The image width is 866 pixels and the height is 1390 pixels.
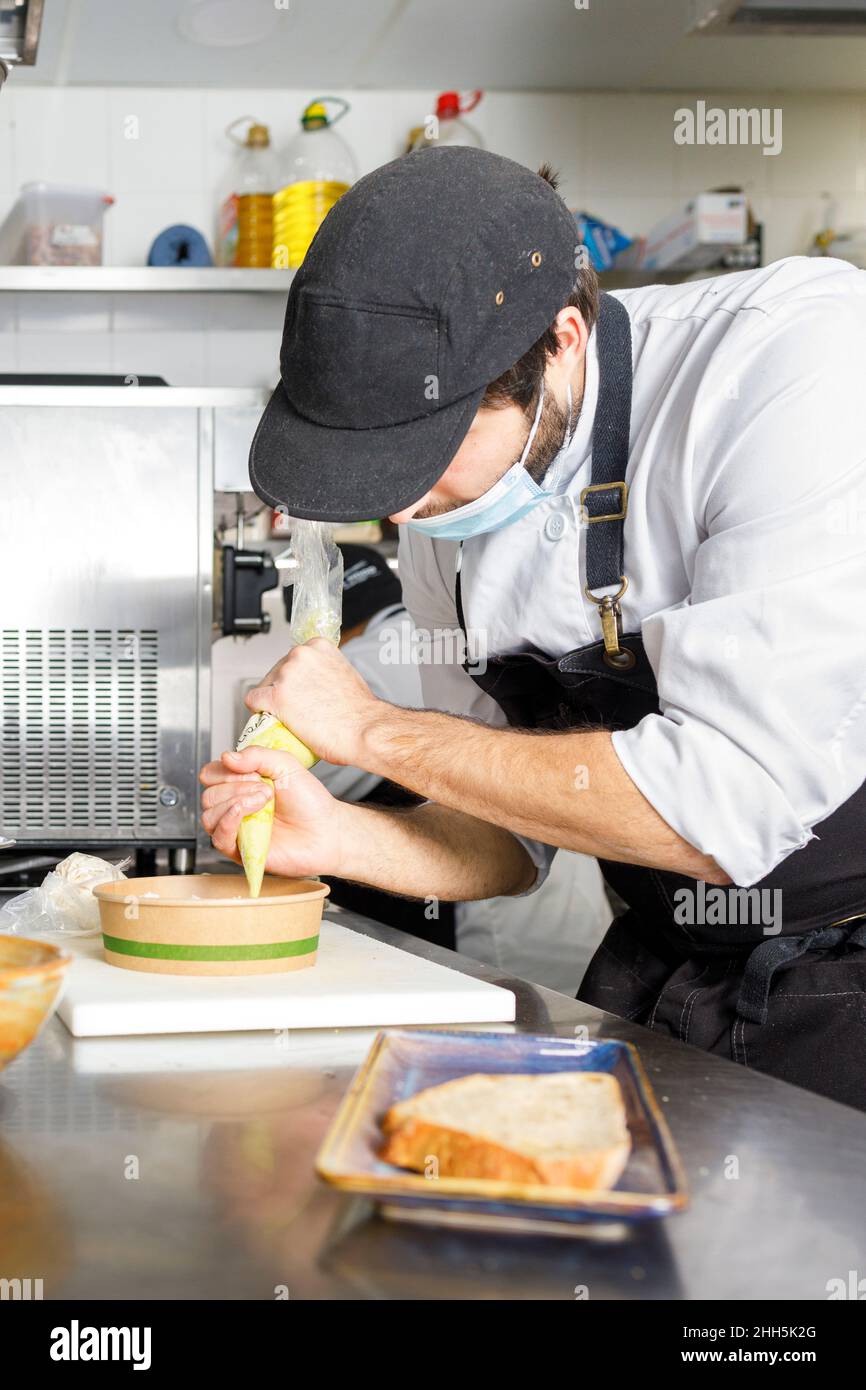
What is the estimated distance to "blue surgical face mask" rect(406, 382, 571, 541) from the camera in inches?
47.4

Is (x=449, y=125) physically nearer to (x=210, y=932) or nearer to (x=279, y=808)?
(x=279, y=808)

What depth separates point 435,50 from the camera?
315 centimetres

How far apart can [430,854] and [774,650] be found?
51 cm

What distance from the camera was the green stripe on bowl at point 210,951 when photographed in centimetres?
101

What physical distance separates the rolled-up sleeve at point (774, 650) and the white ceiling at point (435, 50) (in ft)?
7.33

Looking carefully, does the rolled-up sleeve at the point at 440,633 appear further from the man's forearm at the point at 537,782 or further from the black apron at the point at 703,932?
the man's forearm at the point at 537,782

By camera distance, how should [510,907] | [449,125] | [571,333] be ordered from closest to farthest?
[571,333]
[510,907]
[449,125]

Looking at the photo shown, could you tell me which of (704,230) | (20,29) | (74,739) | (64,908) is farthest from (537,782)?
(704,230)

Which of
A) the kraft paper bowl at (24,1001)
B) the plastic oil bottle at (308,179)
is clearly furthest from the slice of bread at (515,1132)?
the plastic oil bottle at (308,179)

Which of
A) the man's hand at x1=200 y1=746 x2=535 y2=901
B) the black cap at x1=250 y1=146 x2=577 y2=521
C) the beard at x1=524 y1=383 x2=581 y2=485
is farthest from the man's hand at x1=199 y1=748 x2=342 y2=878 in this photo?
the beard at x1=524 y1=383 x2=581 y2=485

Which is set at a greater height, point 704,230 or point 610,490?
point 704,230

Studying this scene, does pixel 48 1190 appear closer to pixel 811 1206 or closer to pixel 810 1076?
pixel 811 1206

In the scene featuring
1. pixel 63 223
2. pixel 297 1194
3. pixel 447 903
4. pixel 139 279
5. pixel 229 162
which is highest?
pixel 229 162
